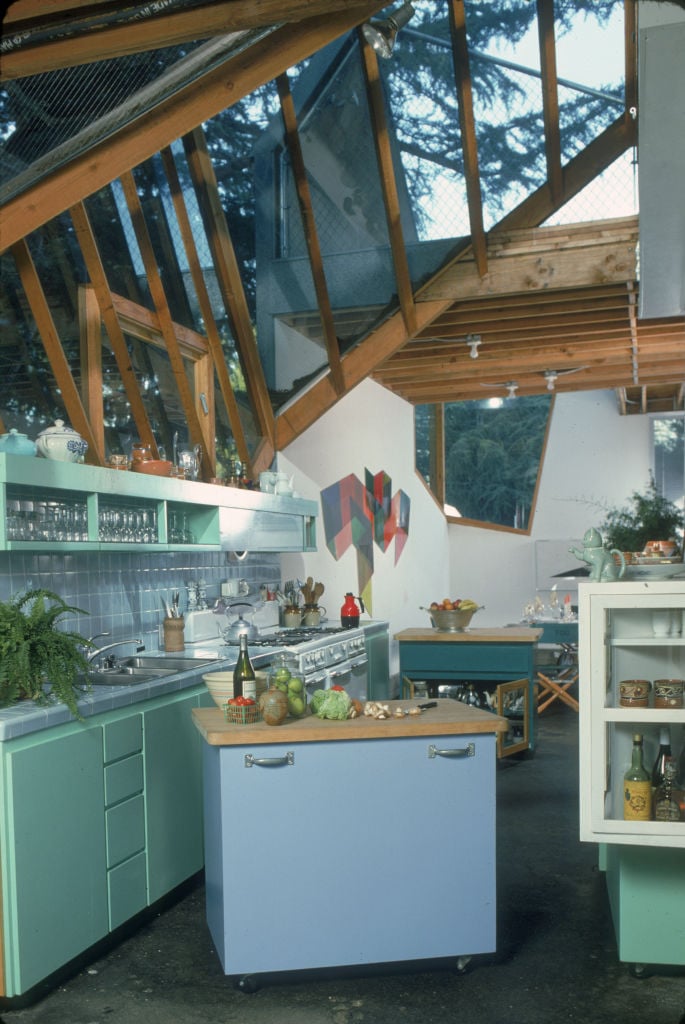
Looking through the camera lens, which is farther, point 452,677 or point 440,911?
point 452,677

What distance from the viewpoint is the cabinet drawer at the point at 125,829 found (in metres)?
3.85

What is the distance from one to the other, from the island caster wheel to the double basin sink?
1.39 m

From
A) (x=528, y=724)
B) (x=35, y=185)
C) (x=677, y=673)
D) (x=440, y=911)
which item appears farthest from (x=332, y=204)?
(x=440, y=911)

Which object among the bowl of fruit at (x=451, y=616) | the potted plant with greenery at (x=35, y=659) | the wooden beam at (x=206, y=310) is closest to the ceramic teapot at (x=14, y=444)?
the potted plant with greenery at (x=35, y=659)

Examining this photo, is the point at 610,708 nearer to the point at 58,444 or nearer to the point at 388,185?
the point at 58,444

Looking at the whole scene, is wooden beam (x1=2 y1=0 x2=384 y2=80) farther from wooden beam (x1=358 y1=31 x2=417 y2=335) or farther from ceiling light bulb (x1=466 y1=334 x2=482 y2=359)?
ceiling light bulb (x1=466 y1=334 x2=482 y2=359)

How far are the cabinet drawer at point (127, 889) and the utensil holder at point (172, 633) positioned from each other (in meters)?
1.65

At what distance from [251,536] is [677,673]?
3.22 meters

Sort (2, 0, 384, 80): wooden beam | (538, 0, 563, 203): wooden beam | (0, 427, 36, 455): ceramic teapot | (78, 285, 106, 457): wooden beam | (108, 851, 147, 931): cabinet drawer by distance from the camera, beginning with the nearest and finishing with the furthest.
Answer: (2, 0, 384, 80): wooden beam → (108, 851, 147, 931): cabinet drawer → (0, 427, 36, 455): ceramic teapot → (78, 285, 106, 457): wooden beam → (538, 0, 563, 203): wooden beam

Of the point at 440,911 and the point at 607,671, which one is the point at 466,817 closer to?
the point at 440,911

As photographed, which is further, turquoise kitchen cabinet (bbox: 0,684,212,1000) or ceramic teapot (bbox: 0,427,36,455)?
ceramic teapot (bbox: 0,427,36,455)

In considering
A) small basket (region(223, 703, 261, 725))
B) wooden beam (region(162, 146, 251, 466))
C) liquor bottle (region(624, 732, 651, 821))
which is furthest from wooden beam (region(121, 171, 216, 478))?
liquor bottle (region(624, 732, 651, 821))

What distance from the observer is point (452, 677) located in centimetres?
726

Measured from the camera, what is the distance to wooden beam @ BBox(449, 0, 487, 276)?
21.5ft
